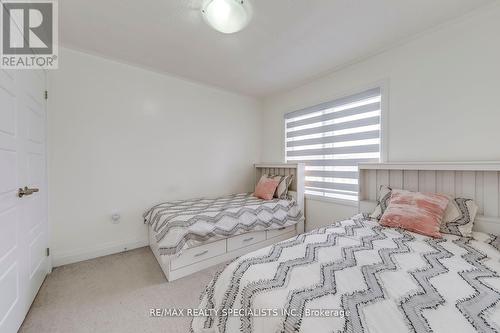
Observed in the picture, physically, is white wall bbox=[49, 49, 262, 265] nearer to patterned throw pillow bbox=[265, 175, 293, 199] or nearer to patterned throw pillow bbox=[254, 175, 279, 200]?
patterned throw pillow bbox=[254, 175, 279, 200]

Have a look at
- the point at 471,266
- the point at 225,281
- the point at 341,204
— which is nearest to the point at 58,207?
the point at 225,281

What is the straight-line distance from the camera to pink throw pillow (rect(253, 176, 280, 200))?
309 centimetres

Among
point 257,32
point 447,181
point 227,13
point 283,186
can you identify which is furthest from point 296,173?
point 227,13

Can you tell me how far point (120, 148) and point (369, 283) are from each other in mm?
2878

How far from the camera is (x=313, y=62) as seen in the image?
2.55 meters

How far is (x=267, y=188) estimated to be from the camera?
3152mm

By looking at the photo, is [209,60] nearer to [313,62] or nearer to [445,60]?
[313,62]

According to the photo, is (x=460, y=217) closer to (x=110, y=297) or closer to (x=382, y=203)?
(x=382, y=203)

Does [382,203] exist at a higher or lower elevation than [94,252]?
higher

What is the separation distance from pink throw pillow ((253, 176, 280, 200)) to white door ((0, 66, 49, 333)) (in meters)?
2.48

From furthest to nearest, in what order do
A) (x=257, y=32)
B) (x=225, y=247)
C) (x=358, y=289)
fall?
(x=225, y=247) < (x=257, y=32) < (x=358, y=289)

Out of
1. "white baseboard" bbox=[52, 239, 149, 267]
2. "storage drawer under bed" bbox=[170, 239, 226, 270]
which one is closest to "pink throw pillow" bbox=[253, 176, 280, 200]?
"storage drawer under bed" bbox=[170, 239, 226, 270]

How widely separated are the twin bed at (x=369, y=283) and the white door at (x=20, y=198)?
1.20 metres

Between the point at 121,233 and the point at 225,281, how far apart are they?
2167mm
